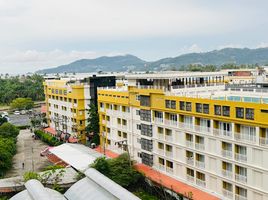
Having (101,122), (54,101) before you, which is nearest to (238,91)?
(101,122)

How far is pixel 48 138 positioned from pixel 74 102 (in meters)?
8.54

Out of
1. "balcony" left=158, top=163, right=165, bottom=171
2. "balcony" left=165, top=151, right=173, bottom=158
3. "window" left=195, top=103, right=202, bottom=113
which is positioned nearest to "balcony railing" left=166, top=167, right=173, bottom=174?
"balcony" left=158, top=163, right=165, bottom=171

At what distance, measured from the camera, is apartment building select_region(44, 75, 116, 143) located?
59.8 m

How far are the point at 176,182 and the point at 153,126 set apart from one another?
702 centimetres

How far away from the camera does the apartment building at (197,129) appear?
29.3m

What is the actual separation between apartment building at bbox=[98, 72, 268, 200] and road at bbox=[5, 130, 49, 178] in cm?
1060

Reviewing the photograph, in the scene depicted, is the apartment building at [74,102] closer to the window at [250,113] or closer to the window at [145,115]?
the window at [145,115]

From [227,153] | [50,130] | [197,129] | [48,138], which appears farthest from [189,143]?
[50,130]

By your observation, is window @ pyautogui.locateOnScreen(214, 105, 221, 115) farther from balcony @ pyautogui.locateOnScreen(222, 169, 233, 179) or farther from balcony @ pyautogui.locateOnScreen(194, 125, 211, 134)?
balcony @ pyautogui.locateOnScreen(222, 169, 233, 179)

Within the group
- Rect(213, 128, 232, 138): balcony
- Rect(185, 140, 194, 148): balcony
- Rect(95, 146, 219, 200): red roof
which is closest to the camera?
Rect(213, 128, 232, 138): balcony

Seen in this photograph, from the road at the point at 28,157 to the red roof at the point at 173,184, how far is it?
15.3 meters

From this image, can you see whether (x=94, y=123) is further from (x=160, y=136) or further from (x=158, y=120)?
(x=160, y=136)

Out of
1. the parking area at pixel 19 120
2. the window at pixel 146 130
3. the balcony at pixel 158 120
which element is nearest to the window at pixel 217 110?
the balcony at pixel 158 120

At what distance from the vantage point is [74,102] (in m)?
61.3
